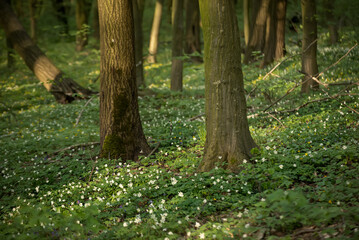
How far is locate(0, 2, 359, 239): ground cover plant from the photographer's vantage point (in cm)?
347

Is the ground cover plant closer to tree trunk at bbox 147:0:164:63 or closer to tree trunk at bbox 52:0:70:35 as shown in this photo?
tree trunk at bbox 147:0:164:63

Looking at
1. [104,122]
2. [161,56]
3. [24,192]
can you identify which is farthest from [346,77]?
[161,56]

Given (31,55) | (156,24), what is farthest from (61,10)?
(31,55)

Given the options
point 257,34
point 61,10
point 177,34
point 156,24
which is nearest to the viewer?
point 177,34

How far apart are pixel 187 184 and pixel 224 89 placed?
160 centimetres

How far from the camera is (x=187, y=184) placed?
4.88 m

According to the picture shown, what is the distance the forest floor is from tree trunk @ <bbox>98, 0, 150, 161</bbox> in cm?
40

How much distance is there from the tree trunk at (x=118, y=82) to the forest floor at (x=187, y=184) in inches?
15.6

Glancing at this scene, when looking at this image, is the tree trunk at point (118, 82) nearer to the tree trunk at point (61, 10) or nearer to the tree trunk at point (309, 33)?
the tree trunk at point (309, 33)

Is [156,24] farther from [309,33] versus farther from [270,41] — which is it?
[309,33]

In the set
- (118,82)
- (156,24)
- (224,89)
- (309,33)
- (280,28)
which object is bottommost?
(224,89)

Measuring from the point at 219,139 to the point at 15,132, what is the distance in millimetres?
7874

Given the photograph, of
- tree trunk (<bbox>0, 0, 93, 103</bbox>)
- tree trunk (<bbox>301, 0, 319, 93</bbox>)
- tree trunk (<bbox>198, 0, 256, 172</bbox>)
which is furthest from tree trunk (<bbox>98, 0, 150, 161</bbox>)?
tree trunk (<bbox>0, 0, 93, 103</bbox>)

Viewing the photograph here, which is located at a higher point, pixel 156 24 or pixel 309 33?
pixel 156 24
